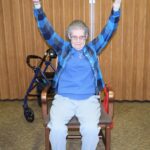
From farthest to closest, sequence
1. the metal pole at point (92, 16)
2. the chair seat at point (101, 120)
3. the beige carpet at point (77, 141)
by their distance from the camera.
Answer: the metal pole at point (92, 16) → the beige carpet at point (77, 141) → the chair seat at point (101, 120)

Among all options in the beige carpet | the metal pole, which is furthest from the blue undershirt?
the metal pole

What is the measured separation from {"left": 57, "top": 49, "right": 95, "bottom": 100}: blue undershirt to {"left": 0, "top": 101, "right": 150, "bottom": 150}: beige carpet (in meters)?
0.64

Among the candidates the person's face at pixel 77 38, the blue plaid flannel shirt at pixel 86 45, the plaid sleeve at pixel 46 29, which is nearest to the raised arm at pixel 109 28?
the blue plaid flannel shirt at pixel 86 45

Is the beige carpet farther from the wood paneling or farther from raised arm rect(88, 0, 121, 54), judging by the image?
raised arm rect(88, 0, 121, 54)

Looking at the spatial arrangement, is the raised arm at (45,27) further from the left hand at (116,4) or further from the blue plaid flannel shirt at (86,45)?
the left hand at (116,4)

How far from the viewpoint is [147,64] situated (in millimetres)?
3445

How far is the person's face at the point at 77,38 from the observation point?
6.72 feet

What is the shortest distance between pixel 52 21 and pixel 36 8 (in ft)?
4.42

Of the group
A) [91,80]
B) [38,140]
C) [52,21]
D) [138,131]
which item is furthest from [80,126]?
[52,21]

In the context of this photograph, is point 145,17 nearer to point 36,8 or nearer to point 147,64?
point 147,64

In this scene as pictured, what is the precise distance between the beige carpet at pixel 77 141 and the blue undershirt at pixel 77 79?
2.11ft

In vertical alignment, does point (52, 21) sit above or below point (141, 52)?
above

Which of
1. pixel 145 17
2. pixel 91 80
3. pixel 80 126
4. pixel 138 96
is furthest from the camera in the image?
pixel 138 96

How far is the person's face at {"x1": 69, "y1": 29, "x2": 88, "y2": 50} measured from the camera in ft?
6.72
